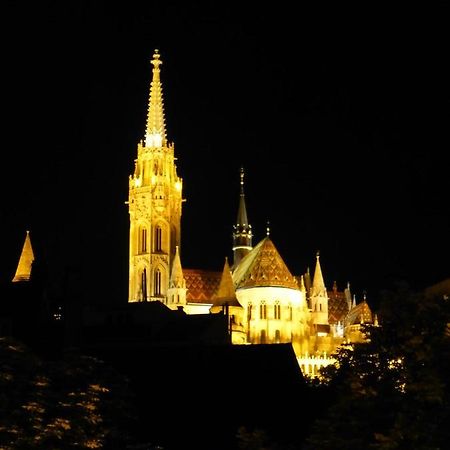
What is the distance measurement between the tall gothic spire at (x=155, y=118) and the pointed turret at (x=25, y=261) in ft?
114

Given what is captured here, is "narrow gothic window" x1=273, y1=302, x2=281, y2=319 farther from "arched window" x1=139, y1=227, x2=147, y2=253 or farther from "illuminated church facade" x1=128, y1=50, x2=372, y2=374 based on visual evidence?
"arched window" x1=139, y1=227, x2=147, y2=253

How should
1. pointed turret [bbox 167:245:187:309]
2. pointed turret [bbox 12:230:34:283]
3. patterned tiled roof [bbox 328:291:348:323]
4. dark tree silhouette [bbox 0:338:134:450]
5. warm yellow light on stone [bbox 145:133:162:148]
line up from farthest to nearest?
patterned tiled roof [bbox 328:291:348:323] → warm yellow light on stone [bbox 145:133:162:148] → pointed turret [bbox 167:245:187:309] → pointed turret [bbox 12:230:34:283] → dark tree silhouette [bbox 0:338:134:450]

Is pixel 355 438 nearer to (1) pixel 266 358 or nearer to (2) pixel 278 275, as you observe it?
(1) pixel 266 358

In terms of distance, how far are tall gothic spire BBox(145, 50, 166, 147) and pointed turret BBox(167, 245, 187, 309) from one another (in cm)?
2117

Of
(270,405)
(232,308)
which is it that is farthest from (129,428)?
(232,308)

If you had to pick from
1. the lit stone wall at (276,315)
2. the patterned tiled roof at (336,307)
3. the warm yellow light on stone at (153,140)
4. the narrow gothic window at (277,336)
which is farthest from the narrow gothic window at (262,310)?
the warm yellow light on stone at (153,140)

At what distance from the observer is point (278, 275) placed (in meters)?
139

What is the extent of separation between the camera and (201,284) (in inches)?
5989

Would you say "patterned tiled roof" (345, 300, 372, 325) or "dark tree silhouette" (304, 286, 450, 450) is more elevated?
"patterned tiled roof" (345, 300, 372, 325)

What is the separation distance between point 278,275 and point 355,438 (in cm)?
10215

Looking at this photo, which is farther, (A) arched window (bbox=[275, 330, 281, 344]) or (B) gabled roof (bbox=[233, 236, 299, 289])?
(B) gabled roof (bbox=[233, 236, 299, 289])

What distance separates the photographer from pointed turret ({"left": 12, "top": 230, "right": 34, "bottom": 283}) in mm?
128625

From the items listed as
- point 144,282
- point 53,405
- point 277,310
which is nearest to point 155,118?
point 144,282

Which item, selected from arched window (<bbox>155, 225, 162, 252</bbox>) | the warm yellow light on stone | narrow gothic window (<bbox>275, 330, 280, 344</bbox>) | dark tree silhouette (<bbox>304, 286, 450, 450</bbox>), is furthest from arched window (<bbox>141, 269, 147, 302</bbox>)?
dark tree silhouette (<bbox>304, 286, 450, 450</bbox>)
